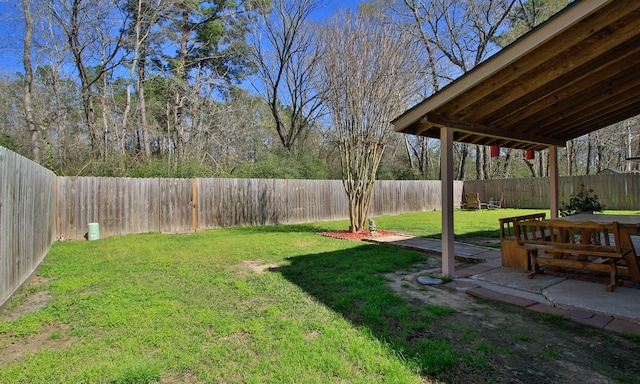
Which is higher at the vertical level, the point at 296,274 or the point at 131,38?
the point at 131,38

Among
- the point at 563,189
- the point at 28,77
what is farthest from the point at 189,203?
the point at 563,189

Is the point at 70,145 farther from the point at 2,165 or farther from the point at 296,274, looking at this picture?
the point at 296,274

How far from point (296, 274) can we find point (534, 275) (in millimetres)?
2974

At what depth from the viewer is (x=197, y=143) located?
46.0ft

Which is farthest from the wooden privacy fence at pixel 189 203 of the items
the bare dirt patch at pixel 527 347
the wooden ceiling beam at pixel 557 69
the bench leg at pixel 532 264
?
the bench leg at pixel 532 264

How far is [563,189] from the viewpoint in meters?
14.5

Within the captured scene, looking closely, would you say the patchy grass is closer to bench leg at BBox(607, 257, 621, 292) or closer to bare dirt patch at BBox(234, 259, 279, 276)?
bare dirt patch at BBox(234, 259, 279, 276)

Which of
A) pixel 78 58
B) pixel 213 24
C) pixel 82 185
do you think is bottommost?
pixel 82 185

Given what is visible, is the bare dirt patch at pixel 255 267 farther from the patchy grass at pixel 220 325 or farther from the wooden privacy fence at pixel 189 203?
the wooden privacy fence at pixel 189 203

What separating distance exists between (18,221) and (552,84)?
21.2 ft

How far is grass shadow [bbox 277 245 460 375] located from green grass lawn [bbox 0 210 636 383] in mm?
12

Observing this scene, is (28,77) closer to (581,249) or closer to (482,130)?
(482,130)

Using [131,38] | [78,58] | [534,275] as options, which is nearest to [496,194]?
[534,275]

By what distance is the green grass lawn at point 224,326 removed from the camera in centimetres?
206
